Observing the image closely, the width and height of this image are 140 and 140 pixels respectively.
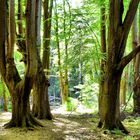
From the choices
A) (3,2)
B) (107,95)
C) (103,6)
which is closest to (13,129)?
(107,95)

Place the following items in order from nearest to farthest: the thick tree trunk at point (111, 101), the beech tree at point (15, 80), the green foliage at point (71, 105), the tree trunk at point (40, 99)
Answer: the beech tree at point (15, 80) < the thick tree trunk at point (111, 101) < the tree trunk at point (40, 99) < the green foliage at point (71, 105)

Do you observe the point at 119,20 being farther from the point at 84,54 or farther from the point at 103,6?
the point at 103,6

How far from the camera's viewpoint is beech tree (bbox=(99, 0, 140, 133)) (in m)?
8.84

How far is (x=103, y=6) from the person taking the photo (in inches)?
448

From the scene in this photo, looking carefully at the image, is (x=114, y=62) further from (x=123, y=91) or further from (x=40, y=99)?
(x=123, y=91)

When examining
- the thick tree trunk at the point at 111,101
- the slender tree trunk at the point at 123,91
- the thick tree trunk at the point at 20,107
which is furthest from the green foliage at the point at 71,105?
the thick tree trunk at the point at 20,107

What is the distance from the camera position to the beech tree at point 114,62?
8836 millimetres

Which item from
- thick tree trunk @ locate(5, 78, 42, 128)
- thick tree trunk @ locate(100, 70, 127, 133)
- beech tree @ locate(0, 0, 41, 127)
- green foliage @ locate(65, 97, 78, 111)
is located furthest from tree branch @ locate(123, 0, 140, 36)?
green foliage @ locate(65, 97, 78, 111)

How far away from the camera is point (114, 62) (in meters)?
8.91

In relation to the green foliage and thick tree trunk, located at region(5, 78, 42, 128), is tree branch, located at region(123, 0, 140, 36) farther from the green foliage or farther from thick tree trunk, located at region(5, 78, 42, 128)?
the green foliage

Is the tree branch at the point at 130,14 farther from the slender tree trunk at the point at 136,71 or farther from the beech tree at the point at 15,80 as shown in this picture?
the slender tree trunk at the point at 136,71

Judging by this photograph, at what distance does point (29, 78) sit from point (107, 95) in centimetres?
235

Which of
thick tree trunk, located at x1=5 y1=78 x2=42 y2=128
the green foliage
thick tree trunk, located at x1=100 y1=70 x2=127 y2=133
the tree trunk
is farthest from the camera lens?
the green foliage

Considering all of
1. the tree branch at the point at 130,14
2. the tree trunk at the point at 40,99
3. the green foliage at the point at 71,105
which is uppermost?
the tree branch at the point at 130,14
